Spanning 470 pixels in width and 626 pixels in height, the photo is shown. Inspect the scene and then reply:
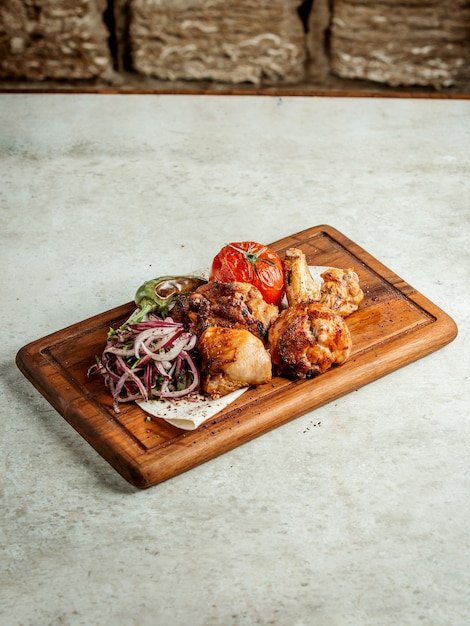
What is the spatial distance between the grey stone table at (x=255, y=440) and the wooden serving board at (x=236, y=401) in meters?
0.06

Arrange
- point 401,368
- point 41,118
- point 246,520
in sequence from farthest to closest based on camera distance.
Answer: point 41,118
point 401,368
point 246,520

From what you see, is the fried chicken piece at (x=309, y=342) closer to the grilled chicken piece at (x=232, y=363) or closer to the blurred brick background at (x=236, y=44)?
the grilled chicken piece at (x=232, y=363)

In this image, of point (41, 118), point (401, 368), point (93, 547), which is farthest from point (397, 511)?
point (41, 118)

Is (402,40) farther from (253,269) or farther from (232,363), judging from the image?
(232,363)

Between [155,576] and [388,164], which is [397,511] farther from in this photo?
[388,164]

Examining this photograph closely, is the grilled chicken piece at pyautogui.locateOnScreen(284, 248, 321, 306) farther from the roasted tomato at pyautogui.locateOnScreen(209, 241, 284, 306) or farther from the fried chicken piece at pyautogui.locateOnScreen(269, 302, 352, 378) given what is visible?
the fried chicken piece at pyautogui.locateOnScreen(269, 302, 352, 378)

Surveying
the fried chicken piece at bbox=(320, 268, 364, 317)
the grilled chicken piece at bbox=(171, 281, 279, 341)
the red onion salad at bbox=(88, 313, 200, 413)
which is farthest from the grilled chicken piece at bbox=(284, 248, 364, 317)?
the red onion salad at bbox=(88, 313, 200, 413)

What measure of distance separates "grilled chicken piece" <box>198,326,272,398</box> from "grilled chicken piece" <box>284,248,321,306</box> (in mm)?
283

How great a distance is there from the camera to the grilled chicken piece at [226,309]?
2.40 m

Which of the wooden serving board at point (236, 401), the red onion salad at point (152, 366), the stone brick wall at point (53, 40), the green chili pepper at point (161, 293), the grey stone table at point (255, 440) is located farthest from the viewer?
the stone brick wall at point (53, 40)

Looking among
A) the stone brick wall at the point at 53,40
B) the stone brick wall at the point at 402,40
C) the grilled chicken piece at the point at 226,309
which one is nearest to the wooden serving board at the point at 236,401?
the grilled chicken piece at the point at 226,309

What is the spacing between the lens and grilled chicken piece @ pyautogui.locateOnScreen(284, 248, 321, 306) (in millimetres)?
2561

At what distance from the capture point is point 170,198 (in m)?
3.38

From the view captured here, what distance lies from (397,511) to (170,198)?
5.34 ft
